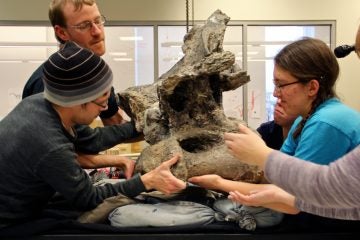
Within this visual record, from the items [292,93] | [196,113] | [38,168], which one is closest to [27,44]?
[196,113]

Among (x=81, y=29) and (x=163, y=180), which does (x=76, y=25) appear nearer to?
(x=81, y=29)

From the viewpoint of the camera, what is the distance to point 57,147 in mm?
1281

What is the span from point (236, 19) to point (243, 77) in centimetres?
268

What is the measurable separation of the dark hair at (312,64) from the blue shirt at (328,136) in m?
0.10

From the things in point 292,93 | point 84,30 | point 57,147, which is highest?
point 84,30

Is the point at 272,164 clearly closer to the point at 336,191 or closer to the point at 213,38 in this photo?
the point at 336,191

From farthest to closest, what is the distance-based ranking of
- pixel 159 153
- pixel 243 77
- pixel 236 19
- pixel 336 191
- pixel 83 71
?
pixel 236 19 < pixel 243 77 < pixel 159 153 < pixel 83 71 < pixel 336 191

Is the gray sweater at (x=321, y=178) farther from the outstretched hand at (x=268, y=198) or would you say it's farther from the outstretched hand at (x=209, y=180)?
the outstretched hand at (x=209, y=180)

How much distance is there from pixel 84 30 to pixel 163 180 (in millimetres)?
755

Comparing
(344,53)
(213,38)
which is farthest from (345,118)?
(213,38)

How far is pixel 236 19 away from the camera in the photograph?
163 inches

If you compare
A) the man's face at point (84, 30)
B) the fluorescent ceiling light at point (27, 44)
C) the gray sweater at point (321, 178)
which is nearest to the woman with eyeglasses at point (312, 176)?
the gray sweater at point (321, 178)

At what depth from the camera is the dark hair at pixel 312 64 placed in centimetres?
141

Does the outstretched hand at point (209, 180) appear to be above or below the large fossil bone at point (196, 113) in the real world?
below
